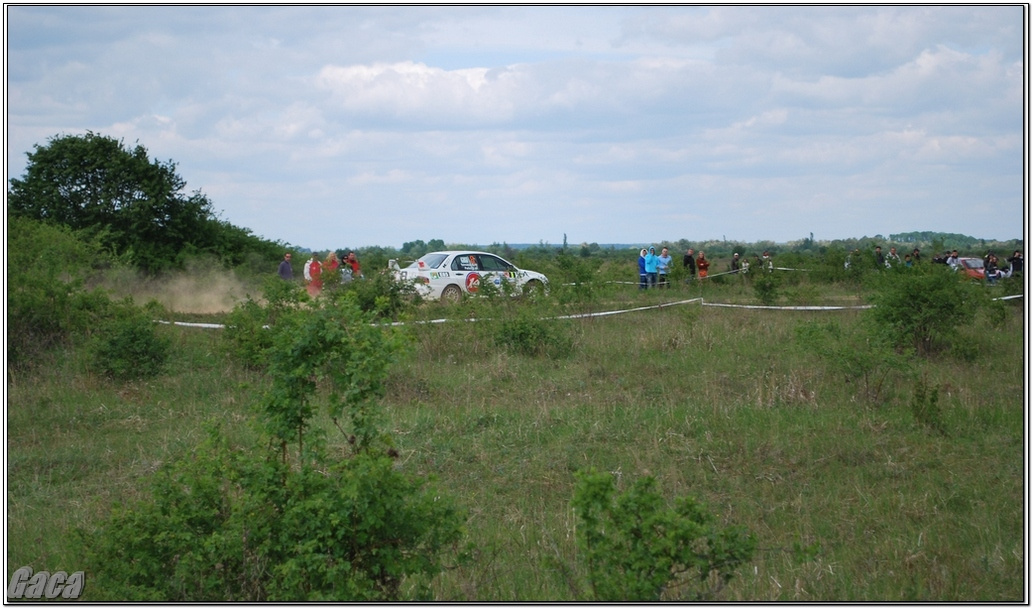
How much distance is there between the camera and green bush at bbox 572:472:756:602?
13.5ft

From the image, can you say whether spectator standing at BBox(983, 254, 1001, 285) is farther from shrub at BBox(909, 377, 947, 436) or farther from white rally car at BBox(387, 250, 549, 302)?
shrub at BBox(909, 377, 947, 436)

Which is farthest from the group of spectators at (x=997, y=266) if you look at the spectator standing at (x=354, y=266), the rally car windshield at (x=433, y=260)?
the spectator standing at (x=354, y=266)

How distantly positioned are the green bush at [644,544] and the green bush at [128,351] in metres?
8.39

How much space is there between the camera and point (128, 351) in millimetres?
11172

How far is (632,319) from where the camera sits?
1730 cm

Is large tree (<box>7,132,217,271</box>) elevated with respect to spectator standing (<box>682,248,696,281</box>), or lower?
elevated

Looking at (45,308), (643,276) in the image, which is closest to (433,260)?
(643,276)

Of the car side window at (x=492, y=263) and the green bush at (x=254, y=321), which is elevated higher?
the car side window at (x=492, y=263)

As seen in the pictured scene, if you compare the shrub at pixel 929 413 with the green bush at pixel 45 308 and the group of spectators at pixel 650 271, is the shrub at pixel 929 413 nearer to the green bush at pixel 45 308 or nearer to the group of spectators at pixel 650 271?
the green bush at pixel 45 308

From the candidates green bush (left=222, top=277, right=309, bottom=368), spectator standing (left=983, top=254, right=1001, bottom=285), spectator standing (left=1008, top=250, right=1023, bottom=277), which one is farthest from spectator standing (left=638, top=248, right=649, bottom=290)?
green bush (left=222, top=277, right=309, bottom=368)

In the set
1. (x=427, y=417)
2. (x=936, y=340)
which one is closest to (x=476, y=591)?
(x=427, y=417)

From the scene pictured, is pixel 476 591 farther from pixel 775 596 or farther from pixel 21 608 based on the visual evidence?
pixel 21 608

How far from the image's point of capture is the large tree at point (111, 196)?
84.0ft

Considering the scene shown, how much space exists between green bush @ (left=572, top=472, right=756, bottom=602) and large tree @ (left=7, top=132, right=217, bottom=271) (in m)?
23.6
